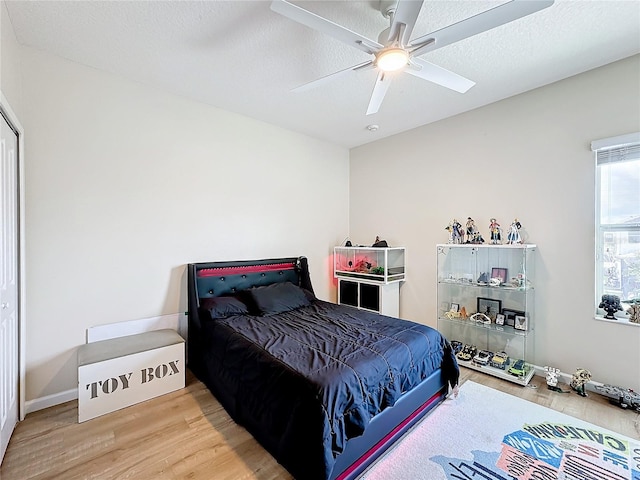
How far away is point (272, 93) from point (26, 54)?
75.7 inches

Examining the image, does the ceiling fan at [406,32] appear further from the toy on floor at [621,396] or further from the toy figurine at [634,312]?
the toy on floor at [621,396]

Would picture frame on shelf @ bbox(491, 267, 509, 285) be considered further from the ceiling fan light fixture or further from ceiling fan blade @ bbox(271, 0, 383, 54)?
ceiling fan blade @ bbox(271, 0, 383, 54)

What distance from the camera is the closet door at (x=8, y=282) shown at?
175 cm

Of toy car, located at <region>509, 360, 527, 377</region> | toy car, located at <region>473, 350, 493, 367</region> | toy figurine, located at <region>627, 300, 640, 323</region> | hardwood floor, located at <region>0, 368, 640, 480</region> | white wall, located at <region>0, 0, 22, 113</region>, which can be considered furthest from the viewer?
toy car, located at <region>473, 350, 493, 367</region>

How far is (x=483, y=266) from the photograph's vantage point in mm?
3213

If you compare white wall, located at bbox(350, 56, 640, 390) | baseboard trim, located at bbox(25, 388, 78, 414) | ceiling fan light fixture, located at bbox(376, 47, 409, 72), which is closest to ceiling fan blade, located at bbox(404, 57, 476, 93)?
ceiling fan light fixture, located at bbox(376, 47, 409, 72)

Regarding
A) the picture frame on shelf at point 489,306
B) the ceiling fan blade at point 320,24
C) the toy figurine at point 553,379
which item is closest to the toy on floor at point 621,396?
the toy figurine at point 553,379

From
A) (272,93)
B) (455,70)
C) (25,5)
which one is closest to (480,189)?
(455,70)

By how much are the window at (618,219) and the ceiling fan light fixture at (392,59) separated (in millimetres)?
2031

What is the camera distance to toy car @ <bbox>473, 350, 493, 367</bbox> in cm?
297

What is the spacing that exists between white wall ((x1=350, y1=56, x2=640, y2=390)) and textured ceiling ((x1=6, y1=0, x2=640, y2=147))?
0.26 meters

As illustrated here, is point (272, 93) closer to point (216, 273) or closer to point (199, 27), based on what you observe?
point (199, 27)

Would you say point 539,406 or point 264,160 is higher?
point 264,160

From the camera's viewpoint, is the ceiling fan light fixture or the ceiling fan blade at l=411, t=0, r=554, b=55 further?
the ceiling fan light fixture
